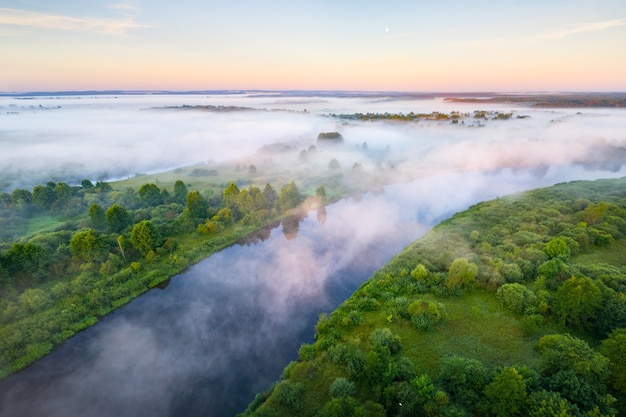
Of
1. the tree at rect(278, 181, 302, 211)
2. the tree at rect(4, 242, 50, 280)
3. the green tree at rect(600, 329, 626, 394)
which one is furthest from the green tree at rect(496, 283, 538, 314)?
the tree at rect(4, 242, 50, 280)

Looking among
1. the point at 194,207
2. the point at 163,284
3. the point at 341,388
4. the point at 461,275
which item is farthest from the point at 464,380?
the point at 194,207

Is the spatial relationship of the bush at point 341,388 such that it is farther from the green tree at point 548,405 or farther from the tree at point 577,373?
the tree at point 577,373

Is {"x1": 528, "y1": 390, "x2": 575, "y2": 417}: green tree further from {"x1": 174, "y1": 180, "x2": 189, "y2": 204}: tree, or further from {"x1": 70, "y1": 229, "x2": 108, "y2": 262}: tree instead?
{"x1": 174, "y1": 180, "x2": 189, "y2": 204}: tree

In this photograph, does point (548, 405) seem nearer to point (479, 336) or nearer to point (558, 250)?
point (479, 336)

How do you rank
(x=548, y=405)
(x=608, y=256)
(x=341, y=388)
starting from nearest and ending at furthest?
(x=548, y=405), (x=341, y=388), (x=608, y=256)

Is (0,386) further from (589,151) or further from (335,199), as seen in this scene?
(589,151)

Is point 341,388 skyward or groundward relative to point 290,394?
skyward

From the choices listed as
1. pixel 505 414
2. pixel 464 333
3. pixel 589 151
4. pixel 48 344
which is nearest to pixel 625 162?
pixel 589 151

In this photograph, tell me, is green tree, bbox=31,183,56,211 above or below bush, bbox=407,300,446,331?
above
